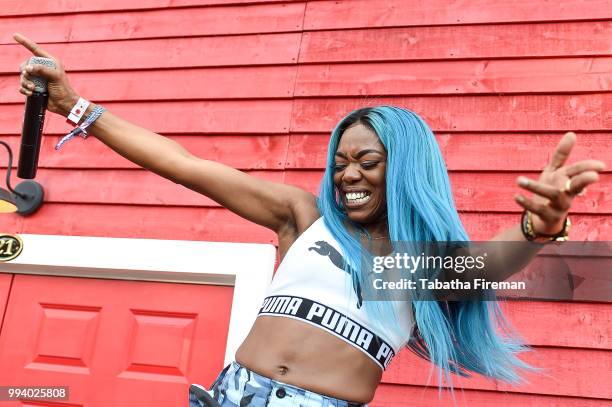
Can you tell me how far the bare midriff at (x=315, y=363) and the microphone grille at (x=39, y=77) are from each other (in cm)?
92

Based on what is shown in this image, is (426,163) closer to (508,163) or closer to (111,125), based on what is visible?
(111,125)

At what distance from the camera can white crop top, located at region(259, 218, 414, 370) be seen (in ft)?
4.98

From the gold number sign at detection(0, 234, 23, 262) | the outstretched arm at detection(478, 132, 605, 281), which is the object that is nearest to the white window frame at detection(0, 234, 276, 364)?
the gold number sign at detection(0, 234, 23, 262)

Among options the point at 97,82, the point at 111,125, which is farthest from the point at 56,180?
the point at 111,125

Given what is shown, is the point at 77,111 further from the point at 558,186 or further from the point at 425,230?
the point at 558,186

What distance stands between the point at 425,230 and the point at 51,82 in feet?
3.68

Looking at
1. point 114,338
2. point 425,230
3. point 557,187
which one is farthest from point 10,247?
point 557,187

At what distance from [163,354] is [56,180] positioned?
114 centimetres

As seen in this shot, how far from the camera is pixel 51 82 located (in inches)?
64.2

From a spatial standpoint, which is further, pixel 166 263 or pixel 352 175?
pixel 166 263

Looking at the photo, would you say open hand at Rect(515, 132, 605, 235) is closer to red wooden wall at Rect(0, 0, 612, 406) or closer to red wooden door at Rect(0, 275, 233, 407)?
red wooden wall at Rect(0, 0, 612, 406)

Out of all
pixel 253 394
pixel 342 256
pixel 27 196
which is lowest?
pixel 253 394

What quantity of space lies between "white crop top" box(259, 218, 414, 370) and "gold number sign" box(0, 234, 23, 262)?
1958mm

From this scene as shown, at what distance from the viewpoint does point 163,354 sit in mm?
2766
